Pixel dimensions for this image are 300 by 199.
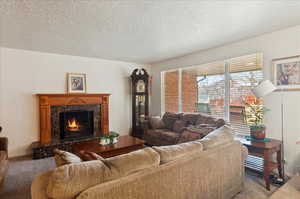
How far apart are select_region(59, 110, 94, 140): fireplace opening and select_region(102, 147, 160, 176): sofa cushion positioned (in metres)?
3.36

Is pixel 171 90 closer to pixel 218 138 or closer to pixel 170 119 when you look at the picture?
pixel 170 119

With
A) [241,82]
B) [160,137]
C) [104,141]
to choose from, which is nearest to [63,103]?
[104,141]

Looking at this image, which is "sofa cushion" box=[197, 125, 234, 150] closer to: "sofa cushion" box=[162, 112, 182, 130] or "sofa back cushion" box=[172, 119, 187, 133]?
"sofa back cushion" box=[172, 119, 187, 133]

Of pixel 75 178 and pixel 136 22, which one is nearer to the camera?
pixel 75 178

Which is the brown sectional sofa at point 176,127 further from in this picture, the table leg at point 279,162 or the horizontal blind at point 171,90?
the table leg at point 279,162

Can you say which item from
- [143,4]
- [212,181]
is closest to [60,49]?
[143,4]

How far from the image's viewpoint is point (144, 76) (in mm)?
5074

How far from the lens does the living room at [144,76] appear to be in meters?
2.00

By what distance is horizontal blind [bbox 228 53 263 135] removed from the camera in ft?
10.2

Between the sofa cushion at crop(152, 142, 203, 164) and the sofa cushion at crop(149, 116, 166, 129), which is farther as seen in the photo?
the sofa cushion at crop(149, 116, 166, 129)

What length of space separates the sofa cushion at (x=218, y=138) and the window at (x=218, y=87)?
4.73ft

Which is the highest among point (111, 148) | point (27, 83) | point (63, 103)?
point (27, 83)

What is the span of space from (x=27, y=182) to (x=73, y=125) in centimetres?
191

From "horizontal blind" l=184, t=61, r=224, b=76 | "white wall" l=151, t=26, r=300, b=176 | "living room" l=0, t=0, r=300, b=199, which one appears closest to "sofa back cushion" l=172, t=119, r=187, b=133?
"living room" l=0, t=0, r=300, b=199
